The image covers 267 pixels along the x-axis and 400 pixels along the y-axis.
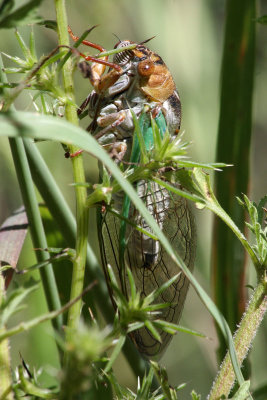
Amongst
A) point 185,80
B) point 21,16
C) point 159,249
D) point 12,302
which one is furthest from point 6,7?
point 185,80

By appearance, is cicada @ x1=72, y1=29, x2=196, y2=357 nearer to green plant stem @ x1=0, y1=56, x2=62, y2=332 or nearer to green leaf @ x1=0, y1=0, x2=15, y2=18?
A: green plant stem @ x1=0, y1=56, x2=62, y2=332

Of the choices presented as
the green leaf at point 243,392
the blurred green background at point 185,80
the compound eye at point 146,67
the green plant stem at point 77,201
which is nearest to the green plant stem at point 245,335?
the green leaf at point 243,392

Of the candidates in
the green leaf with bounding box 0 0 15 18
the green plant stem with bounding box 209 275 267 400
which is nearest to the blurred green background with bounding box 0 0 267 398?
the green plant stem with bounding box 209 275 267 400

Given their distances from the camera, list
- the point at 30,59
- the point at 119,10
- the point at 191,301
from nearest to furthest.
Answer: the point at 30,59 < the point at 119,10 < the point at 191,301

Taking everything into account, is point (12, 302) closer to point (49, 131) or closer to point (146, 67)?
point (49, 131)

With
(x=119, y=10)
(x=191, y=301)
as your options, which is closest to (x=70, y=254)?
(x=119, y=10)

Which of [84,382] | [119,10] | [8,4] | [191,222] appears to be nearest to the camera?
[84,382]

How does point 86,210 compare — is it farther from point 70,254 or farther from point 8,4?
point 8,4

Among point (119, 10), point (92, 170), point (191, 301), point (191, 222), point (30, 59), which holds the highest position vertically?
point (119, 10)

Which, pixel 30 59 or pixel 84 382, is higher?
pixel 30 59
